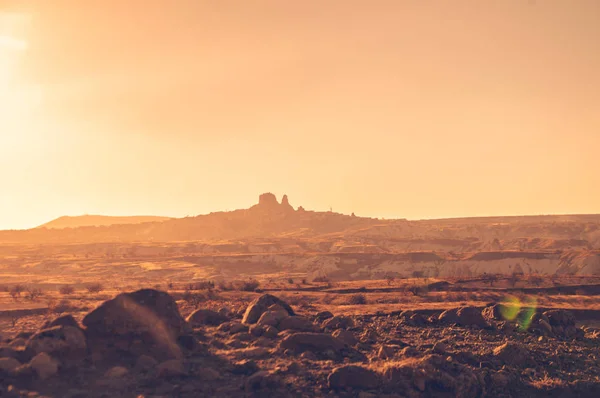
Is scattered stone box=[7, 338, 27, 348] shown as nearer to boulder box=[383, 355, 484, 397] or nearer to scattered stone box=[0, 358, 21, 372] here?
scattered stone box=[0, 358, 21, 372]

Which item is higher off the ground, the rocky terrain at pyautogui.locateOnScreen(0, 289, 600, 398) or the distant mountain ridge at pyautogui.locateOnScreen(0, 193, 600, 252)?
the distant mountain ridge at pyautogui.locateOnScreen(0, 193, 600, 252)

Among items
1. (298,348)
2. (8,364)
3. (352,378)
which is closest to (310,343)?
(298,348)

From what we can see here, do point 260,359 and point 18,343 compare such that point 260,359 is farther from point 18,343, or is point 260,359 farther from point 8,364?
point 18,343

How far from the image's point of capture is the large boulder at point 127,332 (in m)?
12.0

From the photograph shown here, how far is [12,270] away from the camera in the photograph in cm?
7081

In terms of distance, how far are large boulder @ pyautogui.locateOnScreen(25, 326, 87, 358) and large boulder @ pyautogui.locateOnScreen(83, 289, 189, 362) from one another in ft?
1.34

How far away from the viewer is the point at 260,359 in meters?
12.5

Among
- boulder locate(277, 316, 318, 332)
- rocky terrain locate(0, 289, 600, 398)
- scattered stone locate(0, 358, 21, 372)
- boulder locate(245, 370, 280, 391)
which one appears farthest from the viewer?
boulder locate(277, 316, 318, 332)

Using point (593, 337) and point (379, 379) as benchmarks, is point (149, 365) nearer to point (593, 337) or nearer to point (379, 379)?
point (379, 379)

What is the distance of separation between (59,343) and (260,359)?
471cm

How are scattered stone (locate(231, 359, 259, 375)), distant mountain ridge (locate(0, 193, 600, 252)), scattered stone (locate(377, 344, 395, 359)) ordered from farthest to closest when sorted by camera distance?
distant mountain ridge (locate(0, 193, 600, 252)) < scattered stone (locate(377, 344, 395, 359)) < scattered stone (locate(231, 359, 259, 375))

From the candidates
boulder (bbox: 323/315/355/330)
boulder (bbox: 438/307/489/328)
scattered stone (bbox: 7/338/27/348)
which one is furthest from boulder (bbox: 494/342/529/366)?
scattered stone (bbox: 7/338/27/348)

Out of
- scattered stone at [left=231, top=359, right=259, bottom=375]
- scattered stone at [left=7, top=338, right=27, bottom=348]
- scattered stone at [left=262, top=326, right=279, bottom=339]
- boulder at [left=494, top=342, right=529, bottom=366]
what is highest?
scattered stone at [left=7, top=338, right=27, bottom=348]

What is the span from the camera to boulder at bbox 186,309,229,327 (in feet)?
52.5
